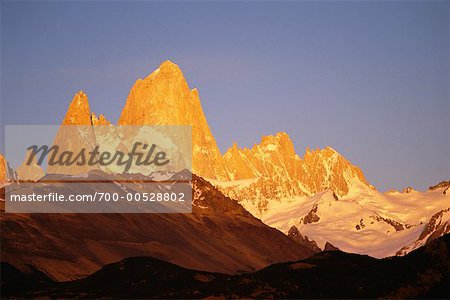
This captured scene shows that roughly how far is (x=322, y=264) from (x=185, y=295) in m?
28.8

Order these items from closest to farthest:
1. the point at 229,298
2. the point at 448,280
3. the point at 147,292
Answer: the point at 448,280 < the point at 229,298 < the point at 147,292

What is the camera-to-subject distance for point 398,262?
575 feet

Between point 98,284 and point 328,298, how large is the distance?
49.9 metres

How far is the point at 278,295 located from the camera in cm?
17550

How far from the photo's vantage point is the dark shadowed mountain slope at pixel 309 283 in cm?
16200

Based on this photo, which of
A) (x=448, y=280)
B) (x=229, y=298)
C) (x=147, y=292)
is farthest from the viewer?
(x=147, y=292)

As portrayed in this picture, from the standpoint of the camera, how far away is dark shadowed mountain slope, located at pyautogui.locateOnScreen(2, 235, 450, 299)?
162m

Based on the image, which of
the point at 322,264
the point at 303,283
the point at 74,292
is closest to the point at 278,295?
the point at 303,283

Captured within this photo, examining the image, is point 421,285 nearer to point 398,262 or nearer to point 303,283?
point 398,262

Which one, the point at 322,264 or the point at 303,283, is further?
the point at 322,264

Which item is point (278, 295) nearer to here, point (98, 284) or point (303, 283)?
point (303, 283)

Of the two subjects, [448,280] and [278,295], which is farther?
[278,295]

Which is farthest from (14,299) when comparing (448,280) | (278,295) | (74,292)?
(448,280)

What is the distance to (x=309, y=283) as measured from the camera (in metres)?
180
